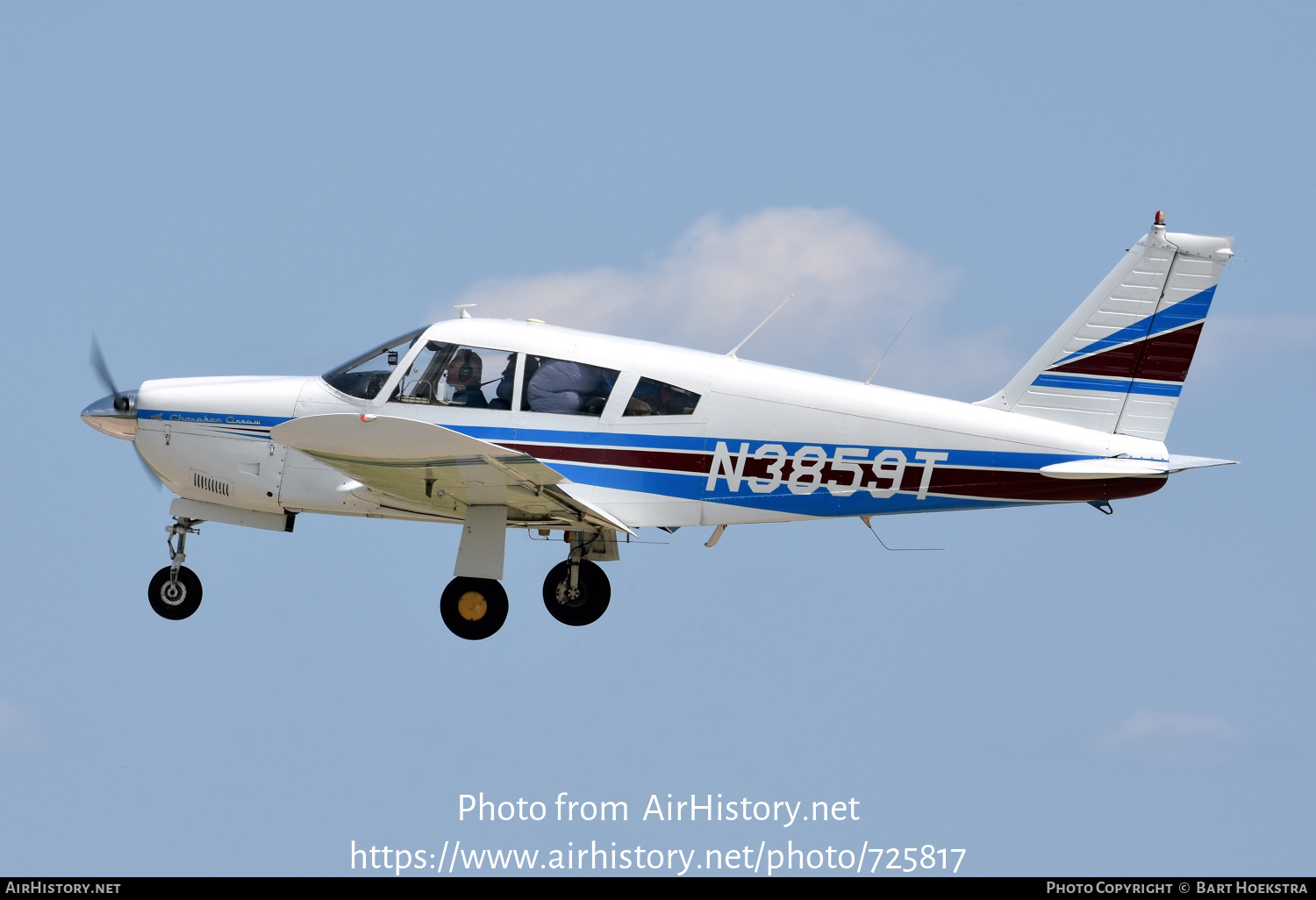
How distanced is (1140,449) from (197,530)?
326 inches

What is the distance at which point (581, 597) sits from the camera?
13992mm

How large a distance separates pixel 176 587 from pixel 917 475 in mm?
6683

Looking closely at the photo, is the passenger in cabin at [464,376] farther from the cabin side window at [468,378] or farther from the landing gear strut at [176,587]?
the landing gear strut at [176,587]

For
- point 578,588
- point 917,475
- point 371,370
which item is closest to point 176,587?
point 371,370

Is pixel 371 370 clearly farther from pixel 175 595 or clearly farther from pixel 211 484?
pixel 175 595

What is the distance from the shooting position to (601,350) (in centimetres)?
1298

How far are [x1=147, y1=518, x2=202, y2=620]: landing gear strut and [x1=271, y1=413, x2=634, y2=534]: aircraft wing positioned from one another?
2077mm

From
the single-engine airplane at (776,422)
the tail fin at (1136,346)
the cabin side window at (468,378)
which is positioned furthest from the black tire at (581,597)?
the tail fin at (1136,346)

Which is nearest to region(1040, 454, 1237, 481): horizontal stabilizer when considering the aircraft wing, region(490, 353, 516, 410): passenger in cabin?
the aircraft wing

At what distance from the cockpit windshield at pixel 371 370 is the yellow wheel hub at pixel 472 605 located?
188 cm

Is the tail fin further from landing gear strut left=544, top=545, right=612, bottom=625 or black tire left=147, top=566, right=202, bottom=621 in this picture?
black tire left=147, top=566, right=202, bottom=621

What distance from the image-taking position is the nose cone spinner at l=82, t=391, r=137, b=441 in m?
13.7

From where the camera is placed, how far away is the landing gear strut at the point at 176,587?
550 inches

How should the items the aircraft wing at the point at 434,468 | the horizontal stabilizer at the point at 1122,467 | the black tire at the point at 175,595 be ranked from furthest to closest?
the black tire at the point at 175,595 → the horizontal stabilizer at the point at 1122,467 → the aircraft wing at the point at 434,468
